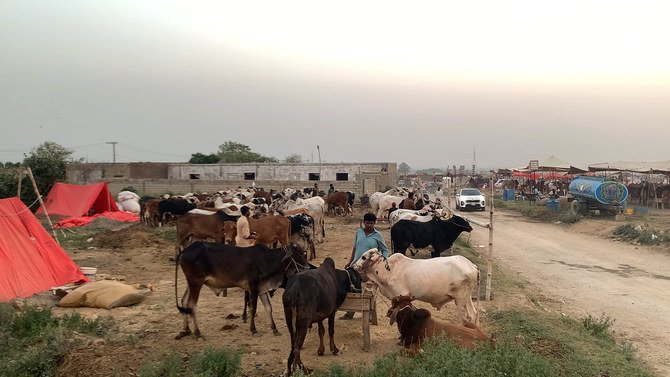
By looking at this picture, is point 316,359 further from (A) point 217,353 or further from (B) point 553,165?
(B) point 553,165

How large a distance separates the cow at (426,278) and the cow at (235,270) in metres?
1.20

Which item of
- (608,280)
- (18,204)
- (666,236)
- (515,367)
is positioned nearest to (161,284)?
(18,204)

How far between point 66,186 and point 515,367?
77.1 feet

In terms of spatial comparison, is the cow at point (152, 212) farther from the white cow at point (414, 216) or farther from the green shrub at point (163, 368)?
the green shrub at point (163, 368)

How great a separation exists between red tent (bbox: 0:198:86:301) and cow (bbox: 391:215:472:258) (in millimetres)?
7548

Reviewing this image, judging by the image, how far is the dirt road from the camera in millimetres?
9756

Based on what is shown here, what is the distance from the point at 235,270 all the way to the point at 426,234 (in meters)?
5.88

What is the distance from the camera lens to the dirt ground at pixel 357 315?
23.1 feet

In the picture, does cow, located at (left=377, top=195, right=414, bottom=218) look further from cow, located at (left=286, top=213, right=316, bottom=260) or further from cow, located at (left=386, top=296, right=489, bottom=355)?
cow, located at (left=386, top=296, right=489, bottom=355)

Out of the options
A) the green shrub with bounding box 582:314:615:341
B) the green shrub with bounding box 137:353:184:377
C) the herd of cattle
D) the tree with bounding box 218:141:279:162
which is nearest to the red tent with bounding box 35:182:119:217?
the herd of cattle

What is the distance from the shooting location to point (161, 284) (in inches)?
452

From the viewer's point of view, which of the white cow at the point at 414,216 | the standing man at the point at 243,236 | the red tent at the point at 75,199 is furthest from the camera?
the red tent at the point at 75,199

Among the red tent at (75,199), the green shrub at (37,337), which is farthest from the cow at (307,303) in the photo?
the red tent at (75,199)

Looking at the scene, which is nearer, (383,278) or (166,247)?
(383,278)
